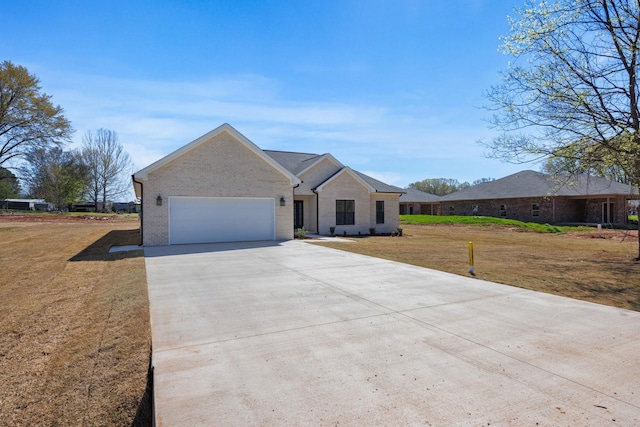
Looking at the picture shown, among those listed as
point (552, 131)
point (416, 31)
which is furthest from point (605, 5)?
point (416, 31)

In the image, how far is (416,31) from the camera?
39.1 feet

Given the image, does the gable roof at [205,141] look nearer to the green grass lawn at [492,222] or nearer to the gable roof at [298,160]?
the gable roof at [298,160]

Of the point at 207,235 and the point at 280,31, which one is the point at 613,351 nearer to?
the point at 280,31

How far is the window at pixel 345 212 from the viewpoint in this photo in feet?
73.3

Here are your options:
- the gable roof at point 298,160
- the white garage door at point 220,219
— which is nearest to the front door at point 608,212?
the gable roof at point 298,160

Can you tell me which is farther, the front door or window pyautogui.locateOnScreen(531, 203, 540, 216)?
window pyautogui.locateOnScreen(531, 203, 540, 216)

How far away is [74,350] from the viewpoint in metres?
4.07

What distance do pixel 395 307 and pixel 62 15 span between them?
12.5 meters

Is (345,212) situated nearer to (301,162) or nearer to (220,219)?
(301,162)

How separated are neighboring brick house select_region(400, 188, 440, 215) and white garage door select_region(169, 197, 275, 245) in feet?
105

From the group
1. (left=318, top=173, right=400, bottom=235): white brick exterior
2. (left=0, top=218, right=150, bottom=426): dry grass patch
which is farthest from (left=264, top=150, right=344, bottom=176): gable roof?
(left=0, top=218, right=150, bottom=426): dry grass patch

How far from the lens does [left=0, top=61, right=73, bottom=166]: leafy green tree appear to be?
88.3 ft

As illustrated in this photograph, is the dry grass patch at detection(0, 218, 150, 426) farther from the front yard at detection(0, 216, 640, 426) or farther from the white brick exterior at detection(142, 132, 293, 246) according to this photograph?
the white brick exterior at detection(142, 132, 293, 246)

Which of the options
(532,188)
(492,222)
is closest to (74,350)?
(492,222)
